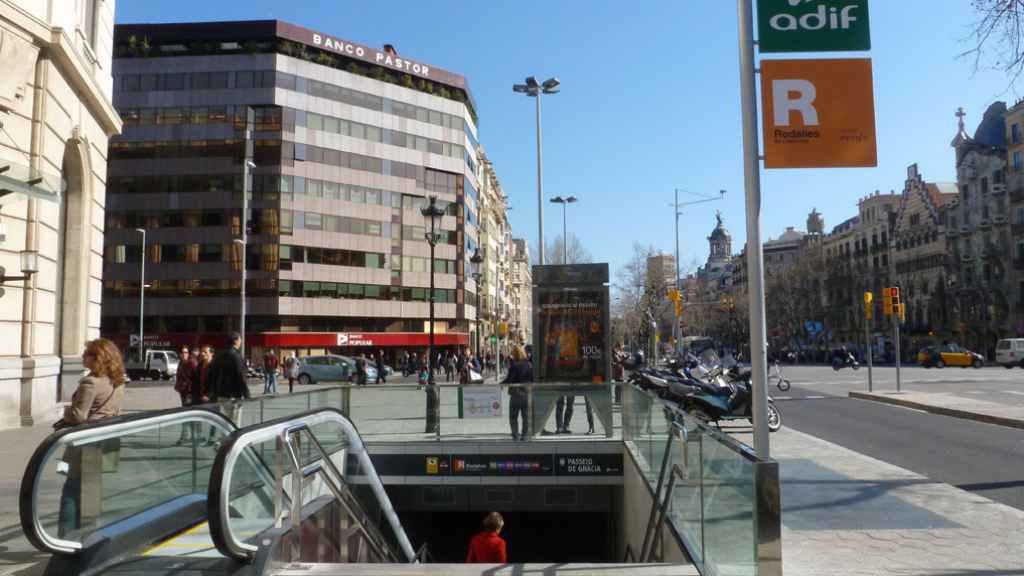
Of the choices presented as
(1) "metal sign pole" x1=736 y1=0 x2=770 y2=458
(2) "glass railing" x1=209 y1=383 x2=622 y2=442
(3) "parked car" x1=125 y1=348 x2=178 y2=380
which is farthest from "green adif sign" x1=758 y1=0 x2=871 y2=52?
(3) "parked car" x1=125 y1=348 x2=178 y2=380

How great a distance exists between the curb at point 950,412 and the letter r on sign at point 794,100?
→ 12709mm

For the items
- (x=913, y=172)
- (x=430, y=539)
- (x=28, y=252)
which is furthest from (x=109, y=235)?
(x=913, y=172)

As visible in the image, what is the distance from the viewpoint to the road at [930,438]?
34.7 ft

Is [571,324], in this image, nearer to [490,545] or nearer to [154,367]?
[490,545]

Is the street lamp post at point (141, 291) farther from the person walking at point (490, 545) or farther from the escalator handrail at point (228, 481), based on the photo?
the escalator handrail at point (228, 481)

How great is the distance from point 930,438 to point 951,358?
40408 millimetres

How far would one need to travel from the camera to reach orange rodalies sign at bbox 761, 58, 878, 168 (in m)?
6.48

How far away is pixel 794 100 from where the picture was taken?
6645 mm

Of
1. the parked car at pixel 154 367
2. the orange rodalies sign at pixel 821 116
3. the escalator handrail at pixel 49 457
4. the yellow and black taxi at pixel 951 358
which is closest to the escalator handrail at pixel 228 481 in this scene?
the escalator handrail at pixel 49 457

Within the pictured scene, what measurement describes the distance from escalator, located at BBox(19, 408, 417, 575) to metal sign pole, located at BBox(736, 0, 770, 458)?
370cm

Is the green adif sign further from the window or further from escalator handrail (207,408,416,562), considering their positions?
the window

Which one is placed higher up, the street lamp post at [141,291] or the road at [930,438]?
the street lamp post at [141,291]

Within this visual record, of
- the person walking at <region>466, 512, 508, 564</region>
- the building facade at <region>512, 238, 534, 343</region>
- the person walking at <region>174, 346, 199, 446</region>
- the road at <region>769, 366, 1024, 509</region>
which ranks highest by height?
the building facade at <region>512, 238, 534, 343</region>

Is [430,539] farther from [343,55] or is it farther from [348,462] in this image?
[343,55]
